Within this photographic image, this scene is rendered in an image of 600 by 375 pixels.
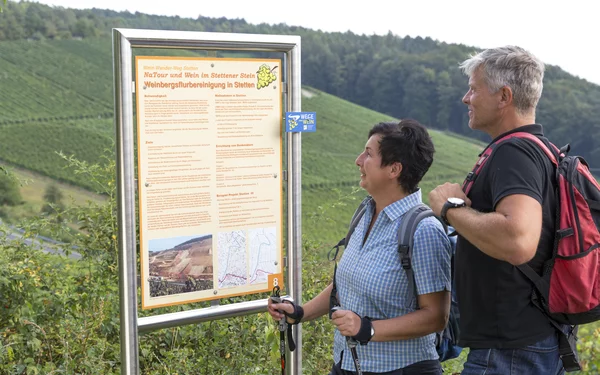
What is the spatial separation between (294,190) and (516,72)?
4.04ft

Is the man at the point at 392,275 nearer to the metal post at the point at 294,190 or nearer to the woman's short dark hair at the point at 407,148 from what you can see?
the woman's short dark hair at the point at 407,148

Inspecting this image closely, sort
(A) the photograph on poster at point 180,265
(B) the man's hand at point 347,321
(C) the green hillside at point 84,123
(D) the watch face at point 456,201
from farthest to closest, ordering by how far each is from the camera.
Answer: (C) the green hillside at point 84,123, (A) the photograph on poster at point 180,265, (B) the man's hand at point 347,321, (D) the watch face at point 456,201

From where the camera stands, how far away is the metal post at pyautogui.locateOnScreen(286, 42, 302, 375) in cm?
286

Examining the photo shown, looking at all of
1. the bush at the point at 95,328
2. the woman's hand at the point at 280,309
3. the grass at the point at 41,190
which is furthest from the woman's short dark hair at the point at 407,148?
the grass at the point at 41,190

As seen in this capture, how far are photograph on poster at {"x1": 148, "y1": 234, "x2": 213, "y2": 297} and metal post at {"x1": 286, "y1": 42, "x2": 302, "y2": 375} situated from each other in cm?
39

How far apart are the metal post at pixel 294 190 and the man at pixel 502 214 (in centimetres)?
101

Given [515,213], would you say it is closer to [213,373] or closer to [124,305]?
[124,305]

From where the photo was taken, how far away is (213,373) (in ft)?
12.3

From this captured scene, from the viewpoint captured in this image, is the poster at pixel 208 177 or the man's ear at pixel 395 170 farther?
the poster at pixel 208 177

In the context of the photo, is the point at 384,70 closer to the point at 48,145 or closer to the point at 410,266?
the point at 48,145

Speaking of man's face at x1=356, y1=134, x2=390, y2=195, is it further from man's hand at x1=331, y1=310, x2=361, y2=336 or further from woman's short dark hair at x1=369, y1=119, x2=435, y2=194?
man's hand at x1=331, y1=310, x2=361, y2=336

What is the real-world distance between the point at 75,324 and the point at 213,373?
0.81 m

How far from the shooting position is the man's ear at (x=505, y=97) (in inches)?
74.8

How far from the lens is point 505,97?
1913 millimetres
